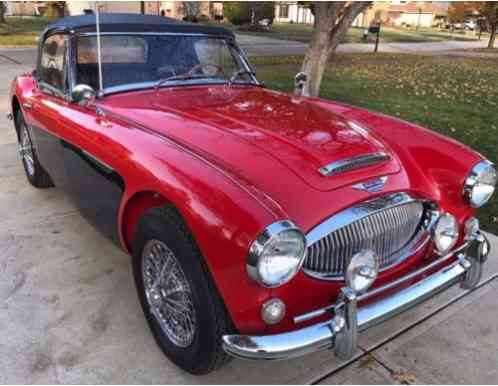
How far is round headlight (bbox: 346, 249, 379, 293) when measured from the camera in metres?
1.96

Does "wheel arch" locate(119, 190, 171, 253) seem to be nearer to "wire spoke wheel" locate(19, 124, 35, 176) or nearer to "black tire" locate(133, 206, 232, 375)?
"black tire" locate(133, 206, 232, 375)

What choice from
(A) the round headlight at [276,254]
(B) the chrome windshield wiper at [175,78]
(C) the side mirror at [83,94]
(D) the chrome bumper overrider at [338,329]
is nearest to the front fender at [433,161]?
(D) the chrome bumper overrider at [338,329]

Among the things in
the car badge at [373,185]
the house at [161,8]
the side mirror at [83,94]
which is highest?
the house at [161,8]

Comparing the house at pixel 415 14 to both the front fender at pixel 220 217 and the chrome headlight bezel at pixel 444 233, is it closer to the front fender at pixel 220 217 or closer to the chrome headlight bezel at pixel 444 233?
the chrome headlight bezel at pixel 444 233

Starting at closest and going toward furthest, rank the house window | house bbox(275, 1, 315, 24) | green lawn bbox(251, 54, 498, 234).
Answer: green lawn bbox(251, 54, 498, 234) → house bbox(275, 1, 315, 24) → the house window

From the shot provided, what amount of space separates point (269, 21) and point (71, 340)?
33.8 meters

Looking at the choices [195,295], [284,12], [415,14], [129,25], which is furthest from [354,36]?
[415,14]

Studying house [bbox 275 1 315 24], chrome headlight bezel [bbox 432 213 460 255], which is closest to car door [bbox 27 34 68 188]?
chrome headlight bezel [bbox 432 213 460 255]

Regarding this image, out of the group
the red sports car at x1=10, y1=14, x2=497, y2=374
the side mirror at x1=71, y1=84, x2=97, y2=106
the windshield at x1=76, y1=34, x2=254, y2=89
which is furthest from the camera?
the windshield at x1=76, y1=34, x2=254, y2=89

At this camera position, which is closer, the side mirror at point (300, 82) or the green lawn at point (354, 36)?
the side mirror at point (300, 82)

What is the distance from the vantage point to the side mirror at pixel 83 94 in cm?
289

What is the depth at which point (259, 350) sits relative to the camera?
5.96 feet

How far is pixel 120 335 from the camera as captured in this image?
2605mm

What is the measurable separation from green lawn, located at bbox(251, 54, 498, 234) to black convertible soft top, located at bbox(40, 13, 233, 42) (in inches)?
111
